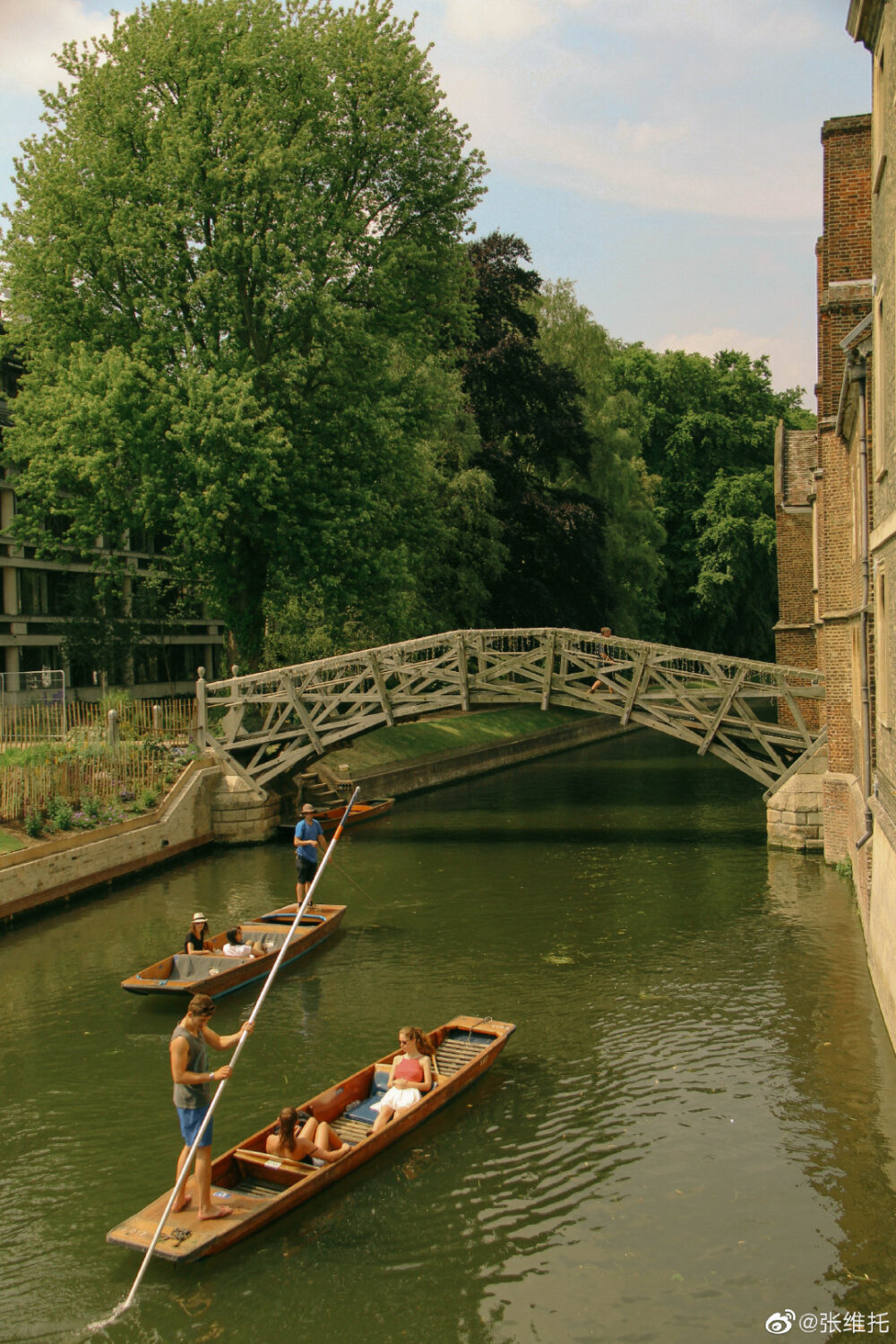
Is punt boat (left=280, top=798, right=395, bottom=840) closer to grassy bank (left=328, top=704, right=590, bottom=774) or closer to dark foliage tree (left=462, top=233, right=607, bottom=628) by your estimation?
grassy bank (left=328, top=704, right=590, bottom=774)

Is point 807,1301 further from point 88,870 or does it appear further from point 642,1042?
point 88,870

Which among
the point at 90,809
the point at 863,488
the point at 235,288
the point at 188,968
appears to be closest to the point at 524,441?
the point at 235,288

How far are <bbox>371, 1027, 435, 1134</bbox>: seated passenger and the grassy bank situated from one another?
65.2ft

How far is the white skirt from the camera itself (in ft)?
33.5

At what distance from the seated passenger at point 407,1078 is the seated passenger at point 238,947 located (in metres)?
4.48

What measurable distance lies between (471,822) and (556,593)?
59.8 feet

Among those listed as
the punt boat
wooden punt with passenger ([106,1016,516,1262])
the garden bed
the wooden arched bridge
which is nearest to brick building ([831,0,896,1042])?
wooden punt with passenger ([106,1016,516,1262])

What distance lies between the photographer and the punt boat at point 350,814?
25.6 metres

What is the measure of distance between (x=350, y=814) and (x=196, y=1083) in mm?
17809

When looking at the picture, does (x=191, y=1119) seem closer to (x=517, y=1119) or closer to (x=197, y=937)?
(x=517, y=1119)

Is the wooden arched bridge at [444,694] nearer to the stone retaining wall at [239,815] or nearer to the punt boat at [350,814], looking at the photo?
the stone retaining wall at [239,815]

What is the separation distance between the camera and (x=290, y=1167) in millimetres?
9047

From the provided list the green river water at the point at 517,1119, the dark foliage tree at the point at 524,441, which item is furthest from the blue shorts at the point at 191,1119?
the dark foliage tree at the point at 524,441

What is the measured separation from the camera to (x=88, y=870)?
20.0 m
